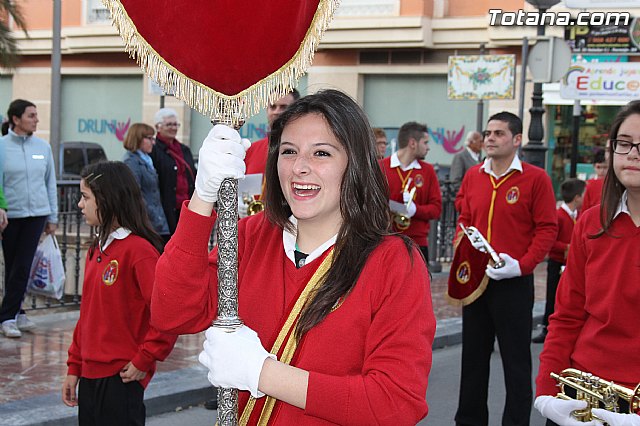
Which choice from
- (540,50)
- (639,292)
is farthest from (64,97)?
(639,292)

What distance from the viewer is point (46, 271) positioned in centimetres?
850

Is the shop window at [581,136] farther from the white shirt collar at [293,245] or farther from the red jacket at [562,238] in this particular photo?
the white shirt collar at [293,245]

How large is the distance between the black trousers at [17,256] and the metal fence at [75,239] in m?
0.98

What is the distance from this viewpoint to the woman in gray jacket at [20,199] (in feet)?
27.1

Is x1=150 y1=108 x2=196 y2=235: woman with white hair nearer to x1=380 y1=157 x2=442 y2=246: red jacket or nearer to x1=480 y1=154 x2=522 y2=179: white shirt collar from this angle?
x1=380 y1=157 x2=442 y2=246: red jacket

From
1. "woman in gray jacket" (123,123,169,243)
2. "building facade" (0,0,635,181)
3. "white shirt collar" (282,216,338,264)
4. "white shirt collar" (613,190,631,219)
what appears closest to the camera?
"white shirt collar" (282,216,338,264)

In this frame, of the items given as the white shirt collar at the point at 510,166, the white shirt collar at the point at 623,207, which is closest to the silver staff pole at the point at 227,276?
the white shirt collar at the point at 623,207

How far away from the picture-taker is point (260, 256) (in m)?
2.84

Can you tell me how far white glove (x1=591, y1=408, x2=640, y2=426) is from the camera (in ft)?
10.6

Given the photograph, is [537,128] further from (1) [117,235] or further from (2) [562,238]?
(1) [117,235]

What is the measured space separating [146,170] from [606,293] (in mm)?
6035

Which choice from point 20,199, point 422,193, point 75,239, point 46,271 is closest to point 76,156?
point 75,239

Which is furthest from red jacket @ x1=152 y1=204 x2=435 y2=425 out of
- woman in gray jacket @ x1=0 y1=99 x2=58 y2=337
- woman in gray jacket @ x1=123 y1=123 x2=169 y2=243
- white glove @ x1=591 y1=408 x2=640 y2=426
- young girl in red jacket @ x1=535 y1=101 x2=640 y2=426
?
woman in gray jacket @ x1=123 y1=123 x2=169 y2=243

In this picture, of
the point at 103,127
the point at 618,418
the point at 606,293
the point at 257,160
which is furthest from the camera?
the point at 103,127
